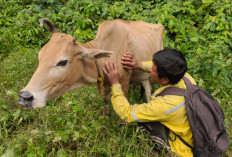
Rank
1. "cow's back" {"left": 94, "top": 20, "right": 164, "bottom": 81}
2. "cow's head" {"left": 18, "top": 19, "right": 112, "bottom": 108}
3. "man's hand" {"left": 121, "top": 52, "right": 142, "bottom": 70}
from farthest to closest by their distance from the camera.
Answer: "cow's back" {"left": 94, "top": 20, "right": 164, "bottom": 81}, "man's hand" {"left": 121, "top": 52, "right": 142, "bottom": 70}, "cow's head" {"left": 18, "top": 19, "right": 112, "bottom": 108}

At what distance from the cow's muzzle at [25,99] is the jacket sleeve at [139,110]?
1.02 metres

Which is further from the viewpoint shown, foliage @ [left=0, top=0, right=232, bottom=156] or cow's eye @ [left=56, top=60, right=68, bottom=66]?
foliage @ [left=0, top=0, right=232, bottom=156]

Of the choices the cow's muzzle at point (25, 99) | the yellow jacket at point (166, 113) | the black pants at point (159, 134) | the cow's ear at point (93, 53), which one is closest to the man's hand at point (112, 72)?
the yellow jacket at point (166, 113)

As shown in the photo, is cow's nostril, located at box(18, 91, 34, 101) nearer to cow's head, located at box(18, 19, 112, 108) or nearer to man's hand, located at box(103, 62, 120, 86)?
cow's head, located at box(18, 19, 112, 108)

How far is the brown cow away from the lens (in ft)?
7.54

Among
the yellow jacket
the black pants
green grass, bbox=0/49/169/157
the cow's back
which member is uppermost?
the cow's back

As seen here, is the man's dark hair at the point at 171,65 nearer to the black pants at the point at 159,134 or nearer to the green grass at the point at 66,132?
the black pants at the point at 159,134

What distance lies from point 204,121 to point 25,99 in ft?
6.66

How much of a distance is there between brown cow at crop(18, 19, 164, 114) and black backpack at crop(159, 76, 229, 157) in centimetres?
111

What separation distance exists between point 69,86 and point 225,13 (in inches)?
209

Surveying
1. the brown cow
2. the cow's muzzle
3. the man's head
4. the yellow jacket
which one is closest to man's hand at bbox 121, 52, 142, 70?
the brown cow

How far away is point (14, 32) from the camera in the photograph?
246 inches

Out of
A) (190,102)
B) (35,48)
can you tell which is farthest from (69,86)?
(35,48)

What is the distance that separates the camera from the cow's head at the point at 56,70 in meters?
2.25
